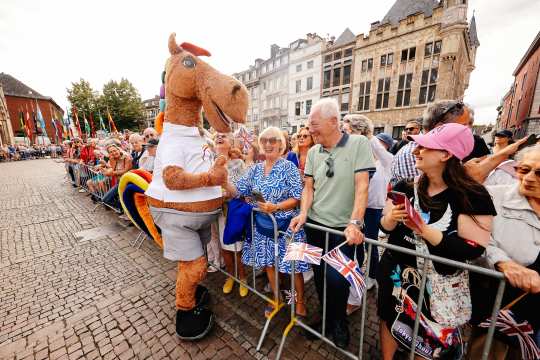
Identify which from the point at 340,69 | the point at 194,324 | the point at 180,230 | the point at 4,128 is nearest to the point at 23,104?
the point at 4,128

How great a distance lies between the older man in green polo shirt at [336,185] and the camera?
2006 mm

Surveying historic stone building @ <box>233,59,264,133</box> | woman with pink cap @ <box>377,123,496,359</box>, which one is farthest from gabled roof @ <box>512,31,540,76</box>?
woman with pink cap @ <box>377,123,496,359</box>

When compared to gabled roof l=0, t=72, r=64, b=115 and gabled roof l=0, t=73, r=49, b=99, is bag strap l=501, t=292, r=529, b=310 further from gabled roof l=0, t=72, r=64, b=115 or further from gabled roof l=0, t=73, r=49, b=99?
gabled roof l=0, t=73, r=49, b=99

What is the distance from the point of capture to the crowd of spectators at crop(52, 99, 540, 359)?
1397mm

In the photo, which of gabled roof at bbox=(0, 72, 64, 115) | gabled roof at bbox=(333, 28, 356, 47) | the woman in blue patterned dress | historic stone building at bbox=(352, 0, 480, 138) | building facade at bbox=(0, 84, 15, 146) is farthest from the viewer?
gabled roof at bbox=(0, 72, 64, 115)

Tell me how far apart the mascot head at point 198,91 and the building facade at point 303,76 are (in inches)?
1094

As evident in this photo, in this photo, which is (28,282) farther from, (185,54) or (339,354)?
(339,354)

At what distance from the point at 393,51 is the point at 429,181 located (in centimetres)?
2574

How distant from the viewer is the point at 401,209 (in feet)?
4.55

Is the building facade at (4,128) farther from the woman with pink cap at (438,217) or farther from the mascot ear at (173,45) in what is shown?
the woman with pink cap at (438,217)

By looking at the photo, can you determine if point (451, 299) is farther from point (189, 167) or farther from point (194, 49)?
point (194, 49)

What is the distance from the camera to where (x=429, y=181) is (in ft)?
5.23

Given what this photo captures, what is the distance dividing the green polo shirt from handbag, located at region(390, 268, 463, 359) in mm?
700

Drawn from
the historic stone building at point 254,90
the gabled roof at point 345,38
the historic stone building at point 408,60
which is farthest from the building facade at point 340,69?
the historic stone building at point 254,90
